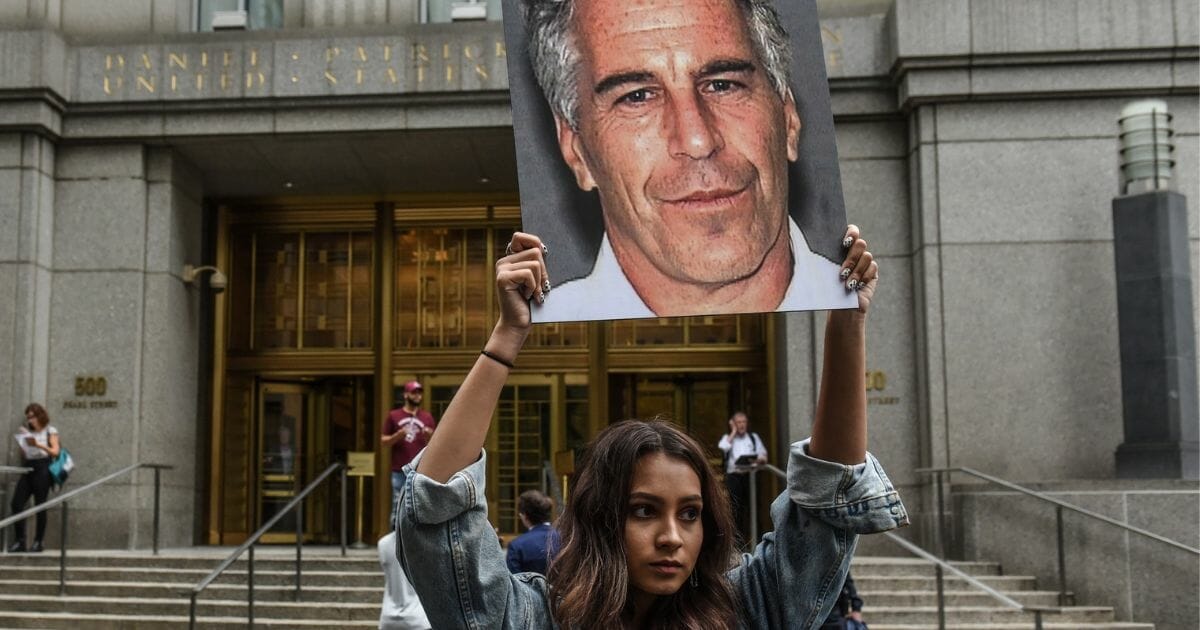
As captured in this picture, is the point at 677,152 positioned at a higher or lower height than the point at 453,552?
higher

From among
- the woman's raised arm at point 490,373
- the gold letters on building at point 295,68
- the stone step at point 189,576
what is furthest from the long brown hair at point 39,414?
the woman's raised arm at point 490,373

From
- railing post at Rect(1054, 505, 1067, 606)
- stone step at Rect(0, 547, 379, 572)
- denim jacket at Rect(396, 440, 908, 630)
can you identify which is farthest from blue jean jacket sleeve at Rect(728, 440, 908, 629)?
stone step at Rect(0, 547, 379, 572)

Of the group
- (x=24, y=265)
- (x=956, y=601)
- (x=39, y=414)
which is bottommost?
(x=956, y=601)

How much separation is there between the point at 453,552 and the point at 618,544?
28cm

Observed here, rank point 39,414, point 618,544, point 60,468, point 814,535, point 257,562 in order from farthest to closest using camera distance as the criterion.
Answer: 1. point 60,468
2. point 39,414
3. point 257,562
4. point 814,535
5. point 618,544

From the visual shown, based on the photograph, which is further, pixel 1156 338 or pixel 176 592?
pixel 1156 338

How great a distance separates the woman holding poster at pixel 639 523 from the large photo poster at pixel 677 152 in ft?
1.03

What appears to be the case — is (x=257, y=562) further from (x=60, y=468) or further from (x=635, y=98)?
(x=635, y=98)

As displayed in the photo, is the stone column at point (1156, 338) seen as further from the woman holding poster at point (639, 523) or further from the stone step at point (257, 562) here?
the woman holding poster at point (639, 523)

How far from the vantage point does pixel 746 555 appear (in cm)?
248

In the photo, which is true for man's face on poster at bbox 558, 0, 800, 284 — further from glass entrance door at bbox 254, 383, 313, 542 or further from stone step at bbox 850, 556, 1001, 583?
glass entrance door at bbox 254, 383, 313, 542

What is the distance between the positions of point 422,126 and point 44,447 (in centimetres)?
547

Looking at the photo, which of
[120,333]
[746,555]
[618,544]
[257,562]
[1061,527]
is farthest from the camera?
[120,333]

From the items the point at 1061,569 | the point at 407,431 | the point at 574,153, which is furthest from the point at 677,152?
the point at 407,431
